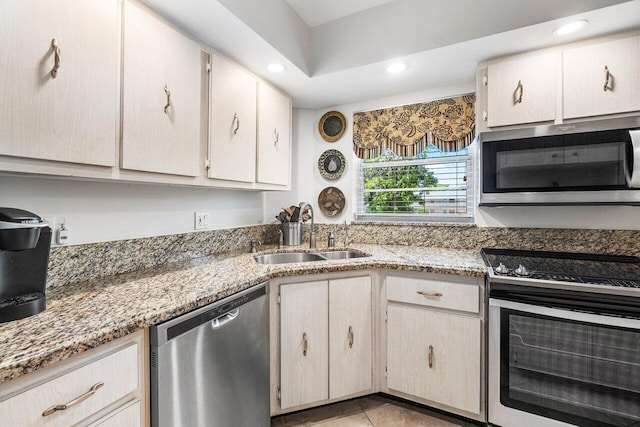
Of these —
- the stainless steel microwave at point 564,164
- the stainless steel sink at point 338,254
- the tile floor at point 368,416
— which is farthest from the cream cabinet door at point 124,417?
the stainless steel microwave at point 564,164

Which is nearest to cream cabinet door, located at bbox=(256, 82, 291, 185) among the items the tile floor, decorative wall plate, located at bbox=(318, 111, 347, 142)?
decorative wall plate, located at bbox=(318, 111, 347, 142)

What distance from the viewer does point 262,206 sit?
2.63m

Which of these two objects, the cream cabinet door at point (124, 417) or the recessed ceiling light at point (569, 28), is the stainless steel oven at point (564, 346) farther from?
the cream cabinet door at point (124, 417)

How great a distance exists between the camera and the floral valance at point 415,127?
2236 millimetres

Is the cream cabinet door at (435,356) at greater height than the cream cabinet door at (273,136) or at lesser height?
lesser

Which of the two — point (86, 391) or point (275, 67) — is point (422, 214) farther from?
point (86, 391)

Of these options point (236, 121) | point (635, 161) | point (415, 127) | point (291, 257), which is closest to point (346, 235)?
point (291, 257)

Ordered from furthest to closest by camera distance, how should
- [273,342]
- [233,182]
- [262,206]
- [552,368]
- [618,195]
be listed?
[262,206], [233,182], [273,342], [618,195], [552,368]

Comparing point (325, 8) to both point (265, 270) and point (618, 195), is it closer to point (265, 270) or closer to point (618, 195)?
point (265, 270)

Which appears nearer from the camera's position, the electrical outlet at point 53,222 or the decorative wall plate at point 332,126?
the electrical outlet at point 53,222

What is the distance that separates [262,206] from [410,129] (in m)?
1.39

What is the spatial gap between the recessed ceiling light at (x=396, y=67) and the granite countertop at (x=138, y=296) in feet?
4.04

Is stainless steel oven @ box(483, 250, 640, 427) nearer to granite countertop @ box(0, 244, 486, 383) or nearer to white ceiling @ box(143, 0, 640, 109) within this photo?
granite countertop @ box(0, 244, 486, 383)

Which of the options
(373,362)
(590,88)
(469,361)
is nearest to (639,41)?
(590,88)
